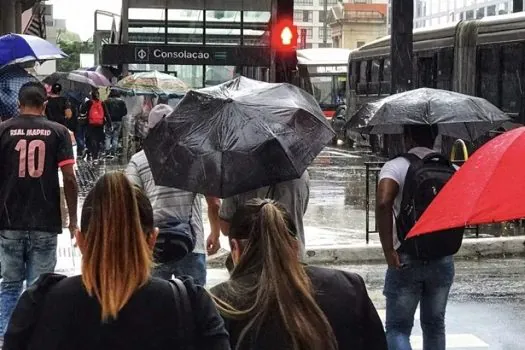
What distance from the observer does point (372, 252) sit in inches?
437

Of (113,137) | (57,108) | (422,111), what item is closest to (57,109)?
(57,108)

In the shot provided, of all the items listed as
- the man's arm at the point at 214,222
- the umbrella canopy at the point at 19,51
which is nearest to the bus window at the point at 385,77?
the umbrella canopy at the point at 19,51

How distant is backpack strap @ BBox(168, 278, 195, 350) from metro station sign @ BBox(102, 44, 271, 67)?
18.4 metres

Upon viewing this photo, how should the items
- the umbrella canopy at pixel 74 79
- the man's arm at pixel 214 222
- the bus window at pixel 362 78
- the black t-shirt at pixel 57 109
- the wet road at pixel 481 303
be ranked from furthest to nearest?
the umbrella canopy at pixel 74 79, the bus window at pixel 362 78, the black t-shirt at pixel 57 109, the wet road at pixel 481 303, the man's arm at pixel 214 222

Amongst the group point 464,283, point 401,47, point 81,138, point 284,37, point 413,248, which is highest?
point 284,37

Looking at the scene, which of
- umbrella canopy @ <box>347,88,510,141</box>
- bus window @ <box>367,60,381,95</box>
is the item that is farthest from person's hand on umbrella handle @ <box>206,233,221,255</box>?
bus window @ <box>367,60,381,95</box>

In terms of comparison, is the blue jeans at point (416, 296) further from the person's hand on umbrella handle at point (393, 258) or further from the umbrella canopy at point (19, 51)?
the umbrella canopy at point (19, 51)

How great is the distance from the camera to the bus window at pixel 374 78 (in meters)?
28.2

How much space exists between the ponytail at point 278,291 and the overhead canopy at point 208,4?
31.9m

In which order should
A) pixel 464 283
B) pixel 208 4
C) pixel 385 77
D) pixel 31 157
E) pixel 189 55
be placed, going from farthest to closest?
pixel 208 4, pixel 385 77, pixel 189 55, pixel 464 283, pixel 31 157

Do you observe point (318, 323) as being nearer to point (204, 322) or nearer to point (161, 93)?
point (204, 322)

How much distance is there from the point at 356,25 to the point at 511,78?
7140 centimetres

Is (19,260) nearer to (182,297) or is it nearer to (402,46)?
(182,297)

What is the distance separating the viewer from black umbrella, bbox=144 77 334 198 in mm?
5383
